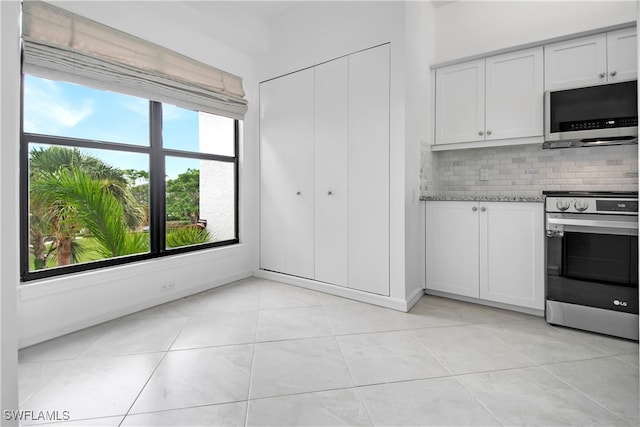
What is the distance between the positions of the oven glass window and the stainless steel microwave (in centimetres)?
78

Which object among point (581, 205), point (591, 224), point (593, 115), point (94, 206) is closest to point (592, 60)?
point (593, 115)

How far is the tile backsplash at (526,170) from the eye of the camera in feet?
8.42

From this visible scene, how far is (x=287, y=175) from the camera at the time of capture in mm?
3281

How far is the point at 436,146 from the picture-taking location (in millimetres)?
3066

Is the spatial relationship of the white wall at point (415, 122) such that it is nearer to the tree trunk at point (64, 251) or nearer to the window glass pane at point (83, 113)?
the window glass pane at point (83, 113)

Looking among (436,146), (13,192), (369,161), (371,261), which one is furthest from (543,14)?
(13,192)

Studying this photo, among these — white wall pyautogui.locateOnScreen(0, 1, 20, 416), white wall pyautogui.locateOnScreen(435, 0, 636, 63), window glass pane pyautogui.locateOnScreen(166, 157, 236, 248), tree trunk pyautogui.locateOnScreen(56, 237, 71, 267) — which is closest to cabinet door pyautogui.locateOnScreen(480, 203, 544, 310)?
white wall pyautogui.locateOnScreen(435, 0, 636, 63)

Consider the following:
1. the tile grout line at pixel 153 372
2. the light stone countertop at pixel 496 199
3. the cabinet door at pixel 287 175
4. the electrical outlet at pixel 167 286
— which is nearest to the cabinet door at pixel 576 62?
the light stone countertop at pixel 496 199

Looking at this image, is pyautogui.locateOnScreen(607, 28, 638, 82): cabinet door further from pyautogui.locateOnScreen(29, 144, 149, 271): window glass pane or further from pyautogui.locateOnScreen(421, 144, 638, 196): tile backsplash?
pyautogui.locateOnScreen(29, 144, 149, 271): window glass pane

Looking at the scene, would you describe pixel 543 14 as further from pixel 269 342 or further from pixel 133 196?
pixel 133 196

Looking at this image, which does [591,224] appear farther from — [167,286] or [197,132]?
[197,132]

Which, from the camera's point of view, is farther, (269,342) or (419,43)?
(419,43)

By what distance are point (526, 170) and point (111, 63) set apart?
3564 millimetres

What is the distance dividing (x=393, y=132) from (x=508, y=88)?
3.59 ft
